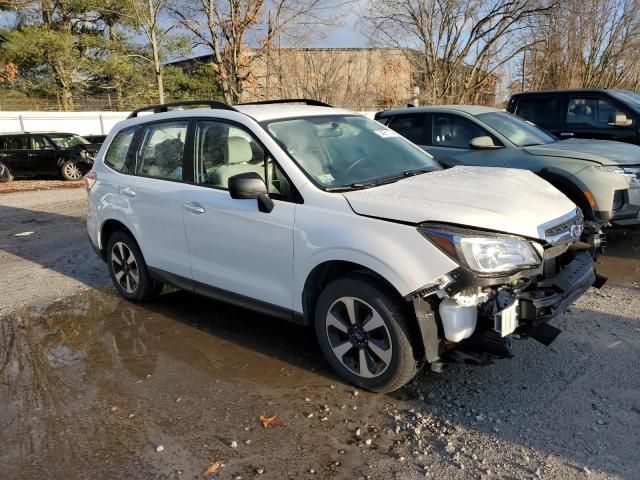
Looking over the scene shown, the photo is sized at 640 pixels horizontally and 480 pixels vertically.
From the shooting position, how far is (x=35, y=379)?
4113 millimetres

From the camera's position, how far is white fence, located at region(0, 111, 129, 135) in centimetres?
2569

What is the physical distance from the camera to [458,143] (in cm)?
725

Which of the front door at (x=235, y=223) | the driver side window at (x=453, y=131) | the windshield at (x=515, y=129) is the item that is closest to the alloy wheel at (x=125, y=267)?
the front door at (x=235, y=223)

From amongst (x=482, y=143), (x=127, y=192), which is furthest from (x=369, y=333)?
(x=482, y=143)

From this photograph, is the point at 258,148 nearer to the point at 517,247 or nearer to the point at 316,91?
the point at 517,247

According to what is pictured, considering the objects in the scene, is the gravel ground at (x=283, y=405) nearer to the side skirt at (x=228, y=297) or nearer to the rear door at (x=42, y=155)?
the side skirt at (x=228, y=297)

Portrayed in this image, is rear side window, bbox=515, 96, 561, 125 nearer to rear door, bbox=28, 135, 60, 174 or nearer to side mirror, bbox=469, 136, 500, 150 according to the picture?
side mirror, bbox=469, 136, 500, 150

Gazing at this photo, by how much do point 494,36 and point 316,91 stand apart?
879 centimetres

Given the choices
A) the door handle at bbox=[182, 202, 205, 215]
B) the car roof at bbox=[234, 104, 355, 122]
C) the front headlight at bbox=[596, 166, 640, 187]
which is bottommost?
the front headlight at bbox=[596, 166, 640, 187]

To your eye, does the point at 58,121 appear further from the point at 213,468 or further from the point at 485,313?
the point at 485,313

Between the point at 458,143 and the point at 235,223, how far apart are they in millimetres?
4092

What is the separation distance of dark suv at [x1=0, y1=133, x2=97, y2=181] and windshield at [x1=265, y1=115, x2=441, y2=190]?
1510 cm

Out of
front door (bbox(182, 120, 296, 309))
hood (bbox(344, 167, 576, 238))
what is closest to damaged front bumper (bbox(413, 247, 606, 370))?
hood (bbox(344, 167, 576, 238))

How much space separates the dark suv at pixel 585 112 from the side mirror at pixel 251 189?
6.46 meters
